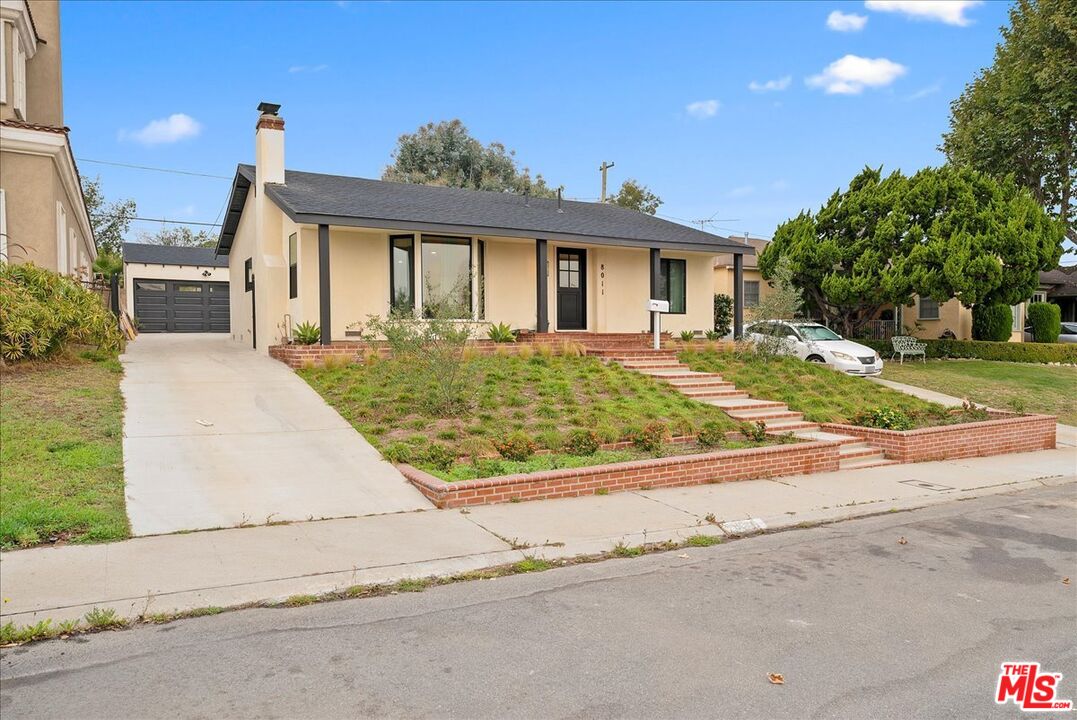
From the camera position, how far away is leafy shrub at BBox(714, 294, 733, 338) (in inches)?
894

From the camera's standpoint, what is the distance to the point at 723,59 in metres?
16.6

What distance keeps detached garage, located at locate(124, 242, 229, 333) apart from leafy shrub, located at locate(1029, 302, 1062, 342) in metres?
32.6

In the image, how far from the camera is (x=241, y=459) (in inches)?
317

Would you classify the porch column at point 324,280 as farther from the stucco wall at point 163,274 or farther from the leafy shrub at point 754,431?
the stucco wall at point 163,274

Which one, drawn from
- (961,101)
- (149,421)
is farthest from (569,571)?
(961,101)

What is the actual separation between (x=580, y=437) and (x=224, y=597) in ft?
17.5

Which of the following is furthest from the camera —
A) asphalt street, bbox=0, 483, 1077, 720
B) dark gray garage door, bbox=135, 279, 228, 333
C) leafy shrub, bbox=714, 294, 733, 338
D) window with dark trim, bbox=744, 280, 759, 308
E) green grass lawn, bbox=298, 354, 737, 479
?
dark gray garage door, bbox=135, 279, 228, 333

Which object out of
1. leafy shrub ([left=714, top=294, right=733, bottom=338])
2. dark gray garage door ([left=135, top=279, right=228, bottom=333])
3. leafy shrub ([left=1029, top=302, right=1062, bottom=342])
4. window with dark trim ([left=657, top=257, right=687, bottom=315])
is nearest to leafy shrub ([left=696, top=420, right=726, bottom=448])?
window with dark trim ([left=657, top=257, right=687, bottom=315])

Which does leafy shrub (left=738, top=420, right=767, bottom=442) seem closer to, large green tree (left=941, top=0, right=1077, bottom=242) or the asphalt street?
the asphalt street

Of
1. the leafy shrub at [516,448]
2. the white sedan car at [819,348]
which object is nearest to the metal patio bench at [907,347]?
the white sedan car at [819,348]

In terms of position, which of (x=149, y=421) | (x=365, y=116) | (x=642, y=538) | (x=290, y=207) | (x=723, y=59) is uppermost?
(x=365, y=116)

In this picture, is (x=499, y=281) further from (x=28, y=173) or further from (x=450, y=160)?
(x=450, y=160)

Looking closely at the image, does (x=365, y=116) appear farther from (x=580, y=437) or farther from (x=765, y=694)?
(x=765, y=694)

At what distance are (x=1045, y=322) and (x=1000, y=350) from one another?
15.4 feet
